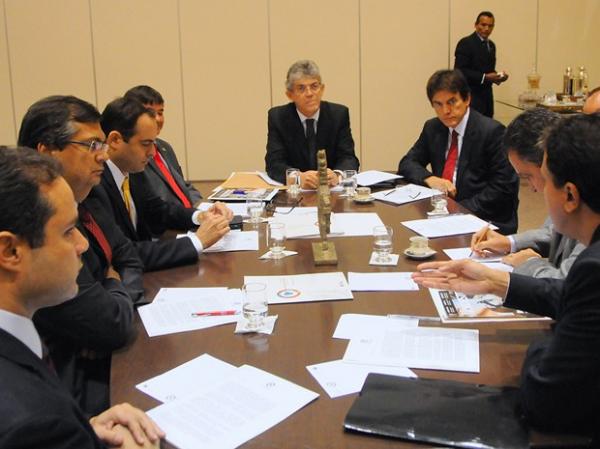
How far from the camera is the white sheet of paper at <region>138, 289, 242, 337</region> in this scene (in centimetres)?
199

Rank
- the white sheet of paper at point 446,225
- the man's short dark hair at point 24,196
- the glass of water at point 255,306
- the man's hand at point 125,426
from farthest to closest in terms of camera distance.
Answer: the white sheet of paper at point 446,225, the glass of water at point 255,306, the man's hand at point 125,426, the man's short dark hair at point 24,196

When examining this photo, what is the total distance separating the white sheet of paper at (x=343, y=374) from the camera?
5.18 ft

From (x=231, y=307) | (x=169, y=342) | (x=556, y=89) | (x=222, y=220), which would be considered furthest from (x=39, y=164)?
(x=556, y=89)

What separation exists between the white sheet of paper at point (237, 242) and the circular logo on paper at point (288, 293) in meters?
0.58

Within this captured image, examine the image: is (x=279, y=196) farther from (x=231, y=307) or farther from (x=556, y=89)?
(x=556, y=89)

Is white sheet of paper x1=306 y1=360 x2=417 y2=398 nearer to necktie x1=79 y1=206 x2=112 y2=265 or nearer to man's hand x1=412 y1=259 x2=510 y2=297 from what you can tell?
man's hand x1=412 y1=259 x2=510 y2=297

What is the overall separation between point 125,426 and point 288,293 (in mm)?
893

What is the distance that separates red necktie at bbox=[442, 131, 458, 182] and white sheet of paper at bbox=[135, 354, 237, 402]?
9.06ft

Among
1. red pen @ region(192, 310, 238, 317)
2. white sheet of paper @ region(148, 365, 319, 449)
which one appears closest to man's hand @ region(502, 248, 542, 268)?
red pen @ region(192, 310, 238, 317)

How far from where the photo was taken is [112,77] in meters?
7.57

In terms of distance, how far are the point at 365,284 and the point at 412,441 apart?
98 centimetres

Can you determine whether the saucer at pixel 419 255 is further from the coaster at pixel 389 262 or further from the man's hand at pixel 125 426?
the man's hand at pixel 125 426

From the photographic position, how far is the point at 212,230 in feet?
9.09

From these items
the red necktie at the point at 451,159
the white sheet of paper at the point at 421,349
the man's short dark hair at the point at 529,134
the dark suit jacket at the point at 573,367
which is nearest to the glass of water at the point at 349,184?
the red necktie at the point at 451,159
